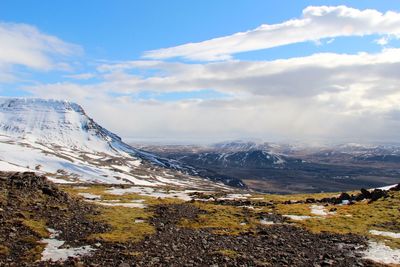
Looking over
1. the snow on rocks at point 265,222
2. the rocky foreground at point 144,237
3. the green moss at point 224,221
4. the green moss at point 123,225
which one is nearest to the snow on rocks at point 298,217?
the rocky foreground at point 144,237

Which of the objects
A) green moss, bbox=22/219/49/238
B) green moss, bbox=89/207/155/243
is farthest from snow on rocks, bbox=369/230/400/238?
green moss, bbox=22/219/49/238

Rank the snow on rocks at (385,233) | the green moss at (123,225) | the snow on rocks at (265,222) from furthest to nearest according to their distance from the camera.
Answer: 1. the snow on rocks at (265,222)
2. the snow on rocks at (385,233)
3. the green moss at (123,225)

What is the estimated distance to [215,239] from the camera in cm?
3788

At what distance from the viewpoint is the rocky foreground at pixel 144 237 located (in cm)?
3089

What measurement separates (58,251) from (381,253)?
2567 centimetres

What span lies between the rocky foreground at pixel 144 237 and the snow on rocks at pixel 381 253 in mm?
643

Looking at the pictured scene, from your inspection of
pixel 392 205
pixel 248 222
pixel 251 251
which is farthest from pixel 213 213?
pixel 392 205

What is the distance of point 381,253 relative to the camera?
3547 centimetres

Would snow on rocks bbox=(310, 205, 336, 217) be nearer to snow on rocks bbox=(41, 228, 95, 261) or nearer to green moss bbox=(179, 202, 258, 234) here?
green moss bbox=(179, 202, 258, 234)

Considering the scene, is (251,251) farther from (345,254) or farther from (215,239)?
(345,254)

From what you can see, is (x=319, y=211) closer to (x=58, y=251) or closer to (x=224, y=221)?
(x=224, y=221)

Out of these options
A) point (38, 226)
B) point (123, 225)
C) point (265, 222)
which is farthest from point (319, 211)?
point (38, 226)

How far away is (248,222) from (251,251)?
13474 mm

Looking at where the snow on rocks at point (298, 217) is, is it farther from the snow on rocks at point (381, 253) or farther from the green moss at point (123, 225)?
the green moss at point (123, 225)
